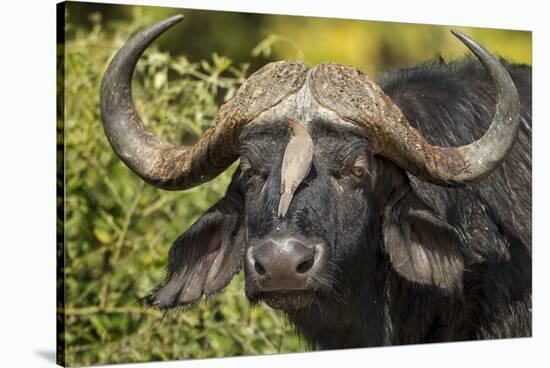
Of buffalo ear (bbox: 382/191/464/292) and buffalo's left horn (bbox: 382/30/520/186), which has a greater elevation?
buffalo's left horn (bbox: 382/30/520/186)

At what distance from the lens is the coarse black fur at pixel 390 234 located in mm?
5391

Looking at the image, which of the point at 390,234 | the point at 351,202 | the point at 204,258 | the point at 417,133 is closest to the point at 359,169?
the point at 351,202

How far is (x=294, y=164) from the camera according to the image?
524 centimetres

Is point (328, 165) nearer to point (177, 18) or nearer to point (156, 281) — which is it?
point (177, 18)

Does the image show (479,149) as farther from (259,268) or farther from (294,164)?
(259,268)

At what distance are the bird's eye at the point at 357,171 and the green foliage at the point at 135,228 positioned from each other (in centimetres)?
170

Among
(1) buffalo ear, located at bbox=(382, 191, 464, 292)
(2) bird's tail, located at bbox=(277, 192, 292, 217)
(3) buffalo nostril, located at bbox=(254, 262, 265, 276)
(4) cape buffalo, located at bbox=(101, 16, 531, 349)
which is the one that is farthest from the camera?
A: (1) buffalo ear, located at bbox=(382, 191, 464, 292)

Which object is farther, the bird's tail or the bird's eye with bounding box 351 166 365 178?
the bird's eye with bounding box 351 166 365 178

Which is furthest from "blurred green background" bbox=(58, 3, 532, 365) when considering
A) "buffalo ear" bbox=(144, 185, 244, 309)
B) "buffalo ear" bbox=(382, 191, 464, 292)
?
"buffalo ear" bbox=(382, 191, 464, 292)

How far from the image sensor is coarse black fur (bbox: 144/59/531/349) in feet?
17.7

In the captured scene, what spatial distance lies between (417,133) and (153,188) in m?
2.57

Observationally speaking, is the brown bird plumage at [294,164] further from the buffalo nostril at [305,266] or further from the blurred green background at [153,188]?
the blurred green background at [153,188]

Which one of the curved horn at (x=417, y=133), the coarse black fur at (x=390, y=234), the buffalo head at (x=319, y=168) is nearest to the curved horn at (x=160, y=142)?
the buffalo head at (x=319, y=168)

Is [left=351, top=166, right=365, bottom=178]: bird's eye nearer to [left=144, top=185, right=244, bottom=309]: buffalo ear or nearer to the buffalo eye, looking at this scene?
the buffalo eye
